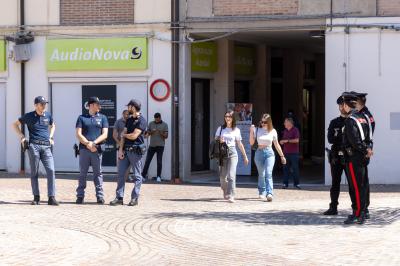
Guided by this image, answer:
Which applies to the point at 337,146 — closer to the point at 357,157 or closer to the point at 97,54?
the point at 357,157

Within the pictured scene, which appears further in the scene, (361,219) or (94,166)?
(94,166)

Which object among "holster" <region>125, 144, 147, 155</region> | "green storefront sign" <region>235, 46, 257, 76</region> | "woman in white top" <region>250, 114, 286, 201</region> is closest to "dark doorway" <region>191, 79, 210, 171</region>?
"green storefront sign" <region>235, 46, 257, 76</region>

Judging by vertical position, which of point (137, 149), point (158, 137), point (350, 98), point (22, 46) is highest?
point (22, 46)

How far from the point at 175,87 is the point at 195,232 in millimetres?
9668

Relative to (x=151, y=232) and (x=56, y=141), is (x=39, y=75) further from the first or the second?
(x=151, y=232)

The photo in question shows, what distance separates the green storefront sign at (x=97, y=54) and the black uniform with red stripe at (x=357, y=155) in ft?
31.4

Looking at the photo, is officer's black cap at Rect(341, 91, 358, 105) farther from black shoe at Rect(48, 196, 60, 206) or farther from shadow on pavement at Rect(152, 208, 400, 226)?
black shoe at Rect(48, 196, 60, 206)

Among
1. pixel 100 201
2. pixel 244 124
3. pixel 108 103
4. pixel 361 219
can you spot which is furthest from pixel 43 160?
pixel 244 124

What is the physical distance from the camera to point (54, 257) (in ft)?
33.9

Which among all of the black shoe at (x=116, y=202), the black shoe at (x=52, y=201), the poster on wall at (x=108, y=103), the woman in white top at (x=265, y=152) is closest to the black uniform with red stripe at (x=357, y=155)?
the woman in white top at (x=265, y=152)

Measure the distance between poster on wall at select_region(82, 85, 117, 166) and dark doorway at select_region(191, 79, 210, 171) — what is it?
2.30 meters

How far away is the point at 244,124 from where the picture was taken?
22984 mm

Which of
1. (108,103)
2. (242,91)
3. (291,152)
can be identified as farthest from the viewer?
(242,91)

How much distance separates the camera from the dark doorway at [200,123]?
23.9 m
